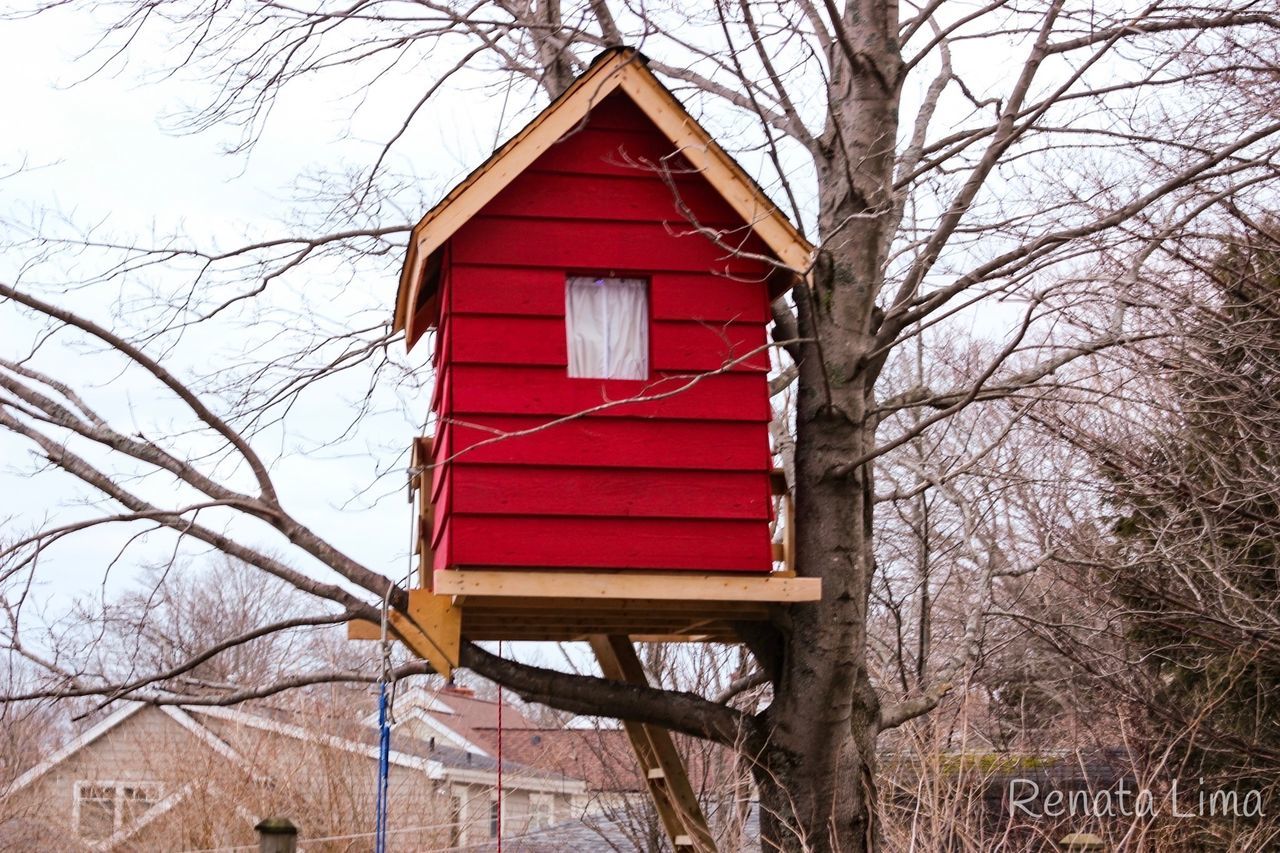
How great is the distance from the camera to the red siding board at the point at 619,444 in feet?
19.5

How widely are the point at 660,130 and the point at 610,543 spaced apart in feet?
6.30

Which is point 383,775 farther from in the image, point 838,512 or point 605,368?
point 838,512

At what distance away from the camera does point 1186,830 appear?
9469mm

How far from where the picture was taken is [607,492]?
5992mm

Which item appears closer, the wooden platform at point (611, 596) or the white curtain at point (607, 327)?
the wooden platform at point (611, 596)

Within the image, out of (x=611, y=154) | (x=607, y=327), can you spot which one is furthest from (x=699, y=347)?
(x=611, y=154)

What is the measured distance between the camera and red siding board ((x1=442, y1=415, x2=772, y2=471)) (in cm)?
595

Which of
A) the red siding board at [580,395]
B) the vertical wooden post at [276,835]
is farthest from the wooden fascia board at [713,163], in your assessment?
the vertical wooden post at [276,835]

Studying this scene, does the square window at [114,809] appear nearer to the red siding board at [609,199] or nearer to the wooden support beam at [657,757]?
the wooden support beam at [657,757]

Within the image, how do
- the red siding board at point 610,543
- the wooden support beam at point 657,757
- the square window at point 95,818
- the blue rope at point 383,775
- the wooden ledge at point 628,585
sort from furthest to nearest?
the square window at point 95,818
the wooden support beam at point 657,757
the red siding board at point 610,543
the wooden ledge at point 628,585
the blue rope at point 383,775

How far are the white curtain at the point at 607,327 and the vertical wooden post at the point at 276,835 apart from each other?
2.41m

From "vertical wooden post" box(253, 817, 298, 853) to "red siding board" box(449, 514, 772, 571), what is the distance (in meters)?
1.53

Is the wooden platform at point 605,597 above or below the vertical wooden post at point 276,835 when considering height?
above

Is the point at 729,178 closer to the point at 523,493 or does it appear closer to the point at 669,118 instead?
the point at 669,118
